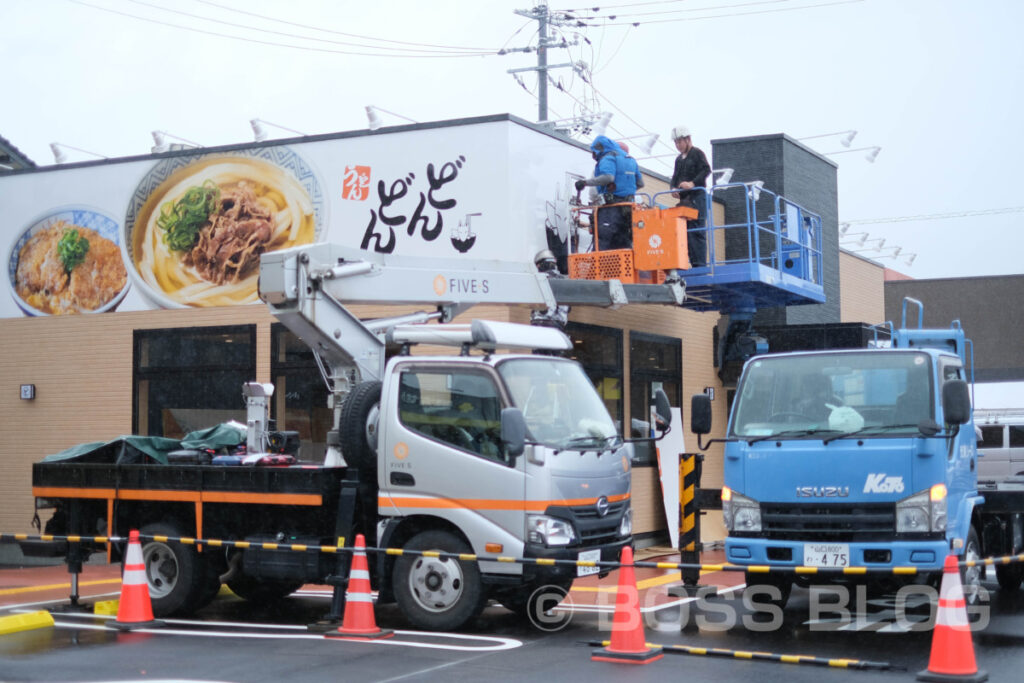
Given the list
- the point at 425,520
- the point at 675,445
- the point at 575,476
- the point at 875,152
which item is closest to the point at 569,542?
the point at 575,476

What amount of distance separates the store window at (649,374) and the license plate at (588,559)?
7.04m

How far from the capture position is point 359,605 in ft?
34.8

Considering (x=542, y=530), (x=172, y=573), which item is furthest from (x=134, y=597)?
(x=542, y=530)

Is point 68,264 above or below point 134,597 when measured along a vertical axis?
above

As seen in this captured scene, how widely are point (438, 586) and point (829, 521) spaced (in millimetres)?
3449

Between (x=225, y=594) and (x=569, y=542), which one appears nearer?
(x=569, y=542)

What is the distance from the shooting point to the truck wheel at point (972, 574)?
11.0 m

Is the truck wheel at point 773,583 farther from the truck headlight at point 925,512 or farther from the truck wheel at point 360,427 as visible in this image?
the truck wheel at point 360,427

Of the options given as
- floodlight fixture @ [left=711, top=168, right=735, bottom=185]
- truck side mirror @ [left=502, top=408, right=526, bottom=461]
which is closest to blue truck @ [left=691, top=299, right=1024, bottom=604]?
truck side mirror @ [left=502, top=408, right=526, bottom=461]

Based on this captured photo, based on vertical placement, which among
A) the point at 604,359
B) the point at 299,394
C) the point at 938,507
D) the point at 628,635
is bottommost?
the point at 628,635

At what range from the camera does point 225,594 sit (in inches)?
562

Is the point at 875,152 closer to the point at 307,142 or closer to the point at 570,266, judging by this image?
the point at 570,266

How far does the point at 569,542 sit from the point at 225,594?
5335mm

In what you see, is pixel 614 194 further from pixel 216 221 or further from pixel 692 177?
pixel 216 221
